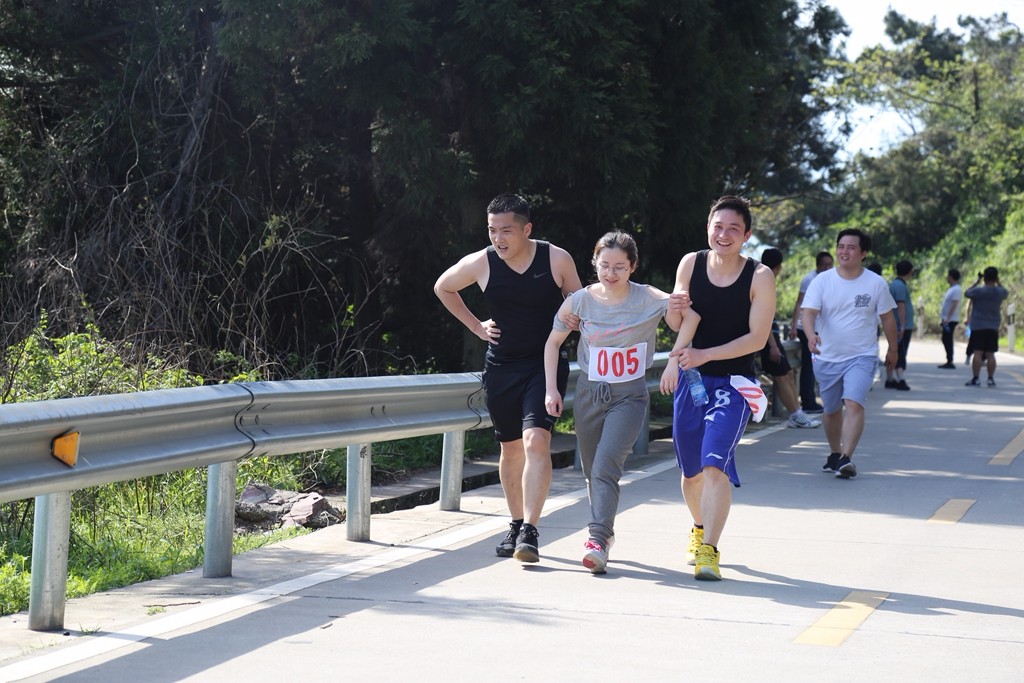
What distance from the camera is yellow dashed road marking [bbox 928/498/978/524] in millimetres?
9055

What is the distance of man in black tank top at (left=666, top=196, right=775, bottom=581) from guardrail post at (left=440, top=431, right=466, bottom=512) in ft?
6.88

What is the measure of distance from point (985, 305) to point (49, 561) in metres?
19.4

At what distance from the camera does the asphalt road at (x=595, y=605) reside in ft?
17.6

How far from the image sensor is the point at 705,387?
7.44 metres

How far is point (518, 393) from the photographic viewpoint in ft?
25.7

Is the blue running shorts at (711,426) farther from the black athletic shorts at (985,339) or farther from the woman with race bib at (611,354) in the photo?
the black athletic shorts at (985,339)

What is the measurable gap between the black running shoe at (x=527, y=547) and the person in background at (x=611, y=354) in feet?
0.89

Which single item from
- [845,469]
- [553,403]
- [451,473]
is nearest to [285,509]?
[451,473]

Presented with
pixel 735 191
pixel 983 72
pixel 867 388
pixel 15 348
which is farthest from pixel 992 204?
pixel 15 348

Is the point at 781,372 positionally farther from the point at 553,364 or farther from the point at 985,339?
the point at 553,364

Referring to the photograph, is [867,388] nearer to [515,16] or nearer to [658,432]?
[658,432]

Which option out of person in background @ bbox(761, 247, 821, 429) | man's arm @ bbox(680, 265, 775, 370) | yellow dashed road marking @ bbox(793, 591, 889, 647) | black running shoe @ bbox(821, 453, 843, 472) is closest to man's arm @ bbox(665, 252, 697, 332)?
man's arm @ bbox(680, 265, 775, 370)

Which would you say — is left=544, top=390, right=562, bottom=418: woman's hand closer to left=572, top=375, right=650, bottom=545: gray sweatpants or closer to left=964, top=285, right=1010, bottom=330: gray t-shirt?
left=572, top=375, right=650, bottom=545: gray sweatpants

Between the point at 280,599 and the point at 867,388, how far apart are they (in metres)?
6.16
